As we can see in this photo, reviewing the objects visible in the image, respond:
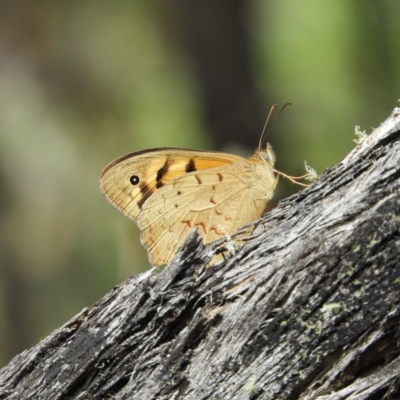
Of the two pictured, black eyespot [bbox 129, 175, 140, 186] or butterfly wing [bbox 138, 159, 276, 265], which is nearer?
butterfly wing [bbox 138, 159, 276, 265]

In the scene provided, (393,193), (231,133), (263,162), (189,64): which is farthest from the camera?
(189,64)

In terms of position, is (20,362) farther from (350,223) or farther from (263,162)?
(263,162)

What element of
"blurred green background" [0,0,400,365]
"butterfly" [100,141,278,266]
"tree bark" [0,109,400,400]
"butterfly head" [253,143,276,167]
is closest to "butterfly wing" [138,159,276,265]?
"butterfly" [100,141,278,266]

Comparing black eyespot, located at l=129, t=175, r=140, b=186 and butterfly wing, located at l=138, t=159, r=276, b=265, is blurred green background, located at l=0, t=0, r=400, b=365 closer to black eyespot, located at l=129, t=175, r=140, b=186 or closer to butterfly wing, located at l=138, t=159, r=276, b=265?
butterfly wing, located at l=138, t=159, r=276, b=265

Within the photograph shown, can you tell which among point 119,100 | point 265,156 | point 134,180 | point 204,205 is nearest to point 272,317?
point 204,205

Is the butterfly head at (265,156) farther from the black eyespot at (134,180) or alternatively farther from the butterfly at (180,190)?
the black eyespot at (134,180)

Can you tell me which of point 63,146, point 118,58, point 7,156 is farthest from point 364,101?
point 7,156

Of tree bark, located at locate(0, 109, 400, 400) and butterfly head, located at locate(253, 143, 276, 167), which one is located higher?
butterfly head, located at locate(253, 143, 276, 167)

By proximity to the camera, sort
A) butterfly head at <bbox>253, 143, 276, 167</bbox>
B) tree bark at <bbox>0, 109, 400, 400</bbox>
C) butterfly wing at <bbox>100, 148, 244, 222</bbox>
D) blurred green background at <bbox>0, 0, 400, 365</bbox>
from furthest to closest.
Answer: blurred green background at <bbox>0, 0, 400, 365</bbox>
butterfly head at <bbox>253, 143, 276, 167</bbox>
butterfly wing at <bbox>100, 148, 244, 222</bbox>
tree bark at <bbox>0, 109, 400, 400</bbox>
